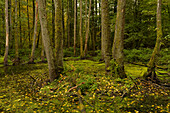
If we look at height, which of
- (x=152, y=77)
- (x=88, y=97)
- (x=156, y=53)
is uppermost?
(x=156, y=53)

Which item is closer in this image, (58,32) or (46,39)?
(46,39)

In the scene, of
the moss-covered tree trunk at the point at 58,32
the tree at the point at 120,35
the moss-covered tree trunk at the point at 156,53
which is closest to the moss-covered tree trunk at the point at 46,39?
the moss-covered tree trunk at the point at 58,32

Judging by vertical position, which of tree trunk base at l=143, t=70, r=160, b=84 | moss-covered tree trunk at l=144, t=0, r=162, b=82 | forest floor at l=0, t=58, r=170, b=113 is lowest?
forest floor at l=0, t=58, r=170, b=113

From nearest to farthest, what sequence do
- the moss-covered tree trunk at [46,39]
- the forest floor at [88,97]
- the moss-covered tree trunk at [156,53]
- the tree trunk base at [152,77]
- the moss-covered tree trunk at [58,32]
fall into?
the forest floor at [88,97], the moss-covered tree trunk at [46,39], the moss-covered tree trunk at [156,53], the tree trunk base at [152,77], the moss-covered tree trunk at [58,32]

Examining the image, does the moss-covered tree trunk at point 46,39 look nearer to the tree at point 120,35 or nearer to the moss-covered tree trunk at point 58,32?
the moss-covered tree trunk at point 58,32

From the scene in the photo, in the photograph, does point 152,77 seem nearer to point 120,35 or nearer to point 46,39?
point 120,35

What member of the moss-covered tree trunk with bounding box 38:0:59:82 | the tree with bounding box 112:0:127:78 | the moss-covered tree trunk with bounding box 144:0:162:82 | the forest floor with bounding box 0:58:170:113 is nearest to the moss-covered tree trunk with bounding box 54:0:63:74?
the moss-covered tree trunk with bounding box 38:0:59:82

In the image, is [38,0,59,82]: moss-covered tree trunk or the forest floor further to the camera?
[38,0,59,82]: moss-covered tree trunk

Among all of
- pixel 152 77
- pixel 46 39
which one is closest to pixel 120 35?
pixel 152 77

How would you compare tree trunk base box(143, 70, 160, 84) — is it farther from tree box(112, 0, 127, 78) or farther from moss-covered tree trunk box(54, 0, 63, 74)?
moss-covered tree trunk box(54, 0, 63, 74)

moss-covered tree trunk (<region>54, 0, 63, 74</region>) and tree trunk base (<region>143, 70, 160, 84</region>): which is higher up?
moss-covered tree trunk (<region>54, 0, 63, 74</region>)

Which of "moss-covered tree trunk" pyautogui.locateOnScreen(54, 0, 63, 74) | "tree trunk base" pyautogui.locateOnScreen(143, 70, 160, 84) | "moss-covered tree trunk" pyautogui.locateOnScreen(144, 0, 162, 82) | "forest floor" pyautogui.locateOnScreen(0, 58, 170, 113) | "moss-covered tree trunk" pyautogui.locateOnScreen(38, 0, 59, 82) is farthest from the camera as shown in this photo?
"moss-covered tree trunk" pyautogui.locateOnScreen(54, 0, 63, 74)

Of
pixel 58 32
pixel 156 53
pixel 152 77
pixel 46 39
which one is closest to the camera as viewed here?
pixel 46 39

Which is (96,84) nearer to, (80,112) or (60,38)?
(80,112)
